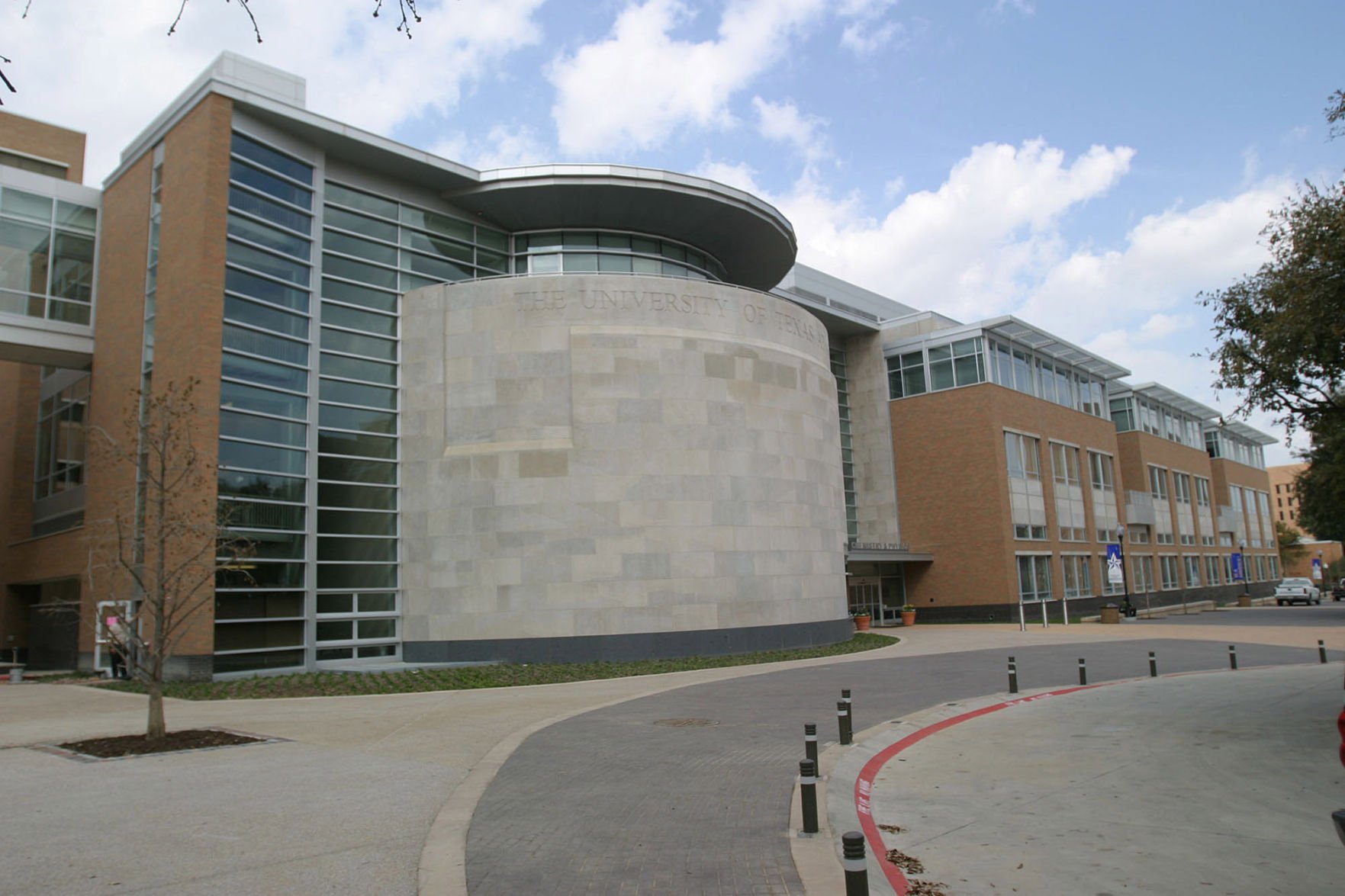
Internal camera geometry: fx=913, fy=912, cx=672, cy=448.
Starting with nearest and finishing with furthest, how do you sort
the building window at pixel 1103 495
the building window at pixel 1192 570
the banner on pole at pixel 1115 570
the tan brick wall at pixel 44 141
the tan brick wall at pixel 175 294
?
the tan brick wall at pixel 175 294, the tan brick wall at pixel 44 141, the banner on pole at pixel 1115 570, the building window at pixel 1103 495, the building window at pixel 1192 570

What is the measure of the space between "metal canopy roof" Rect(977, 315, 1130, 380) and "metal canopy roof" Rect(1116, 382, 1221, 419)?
214 inches

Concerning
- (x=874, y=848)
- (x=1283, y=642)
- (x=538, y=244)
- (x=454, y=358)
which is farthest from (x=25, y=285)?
(x=1283, y=642)

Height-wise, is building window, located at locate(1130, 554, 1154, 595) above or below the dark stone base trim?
above

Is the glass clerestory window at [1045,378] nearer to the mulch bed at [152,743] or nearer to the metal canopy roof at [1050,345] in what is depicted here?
the metal canopy roof at [1050,345]

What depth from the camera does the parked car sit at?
6134cm

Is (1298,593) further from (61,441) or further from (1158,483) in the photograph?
(61,441)

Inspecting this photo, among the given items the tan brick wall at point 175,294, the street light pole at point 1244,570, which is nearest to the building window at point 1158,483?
the street light pole at point 1244,570

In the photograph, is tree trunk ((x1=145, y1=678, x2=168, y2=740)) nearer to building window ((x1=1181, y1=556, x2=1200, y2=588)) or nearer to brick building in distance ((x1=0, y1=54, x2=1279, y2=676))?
brick building in distance ((x1=0, y1=54, x2=1279, y2=676))

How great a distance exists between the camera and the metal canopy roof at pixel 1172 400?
6169 centimetres

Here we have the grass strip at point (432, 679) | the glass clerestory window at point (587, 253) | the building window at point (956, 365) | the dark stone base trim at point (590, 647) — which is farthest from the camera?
the building window at point (956, 365)

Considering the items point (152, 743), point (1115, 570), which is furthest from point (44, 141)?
point (1115, 570)

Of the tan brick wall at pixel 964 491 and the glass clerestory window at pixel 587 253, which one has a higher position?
the glass clerestory window at pixel 587 253

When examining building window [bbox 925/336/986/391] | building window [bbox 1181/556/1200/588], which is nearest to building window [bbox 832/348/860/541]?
building window [bbox 925/336/986/391]

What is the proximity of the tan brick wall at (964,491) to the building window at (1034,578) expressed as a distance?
48 cm
